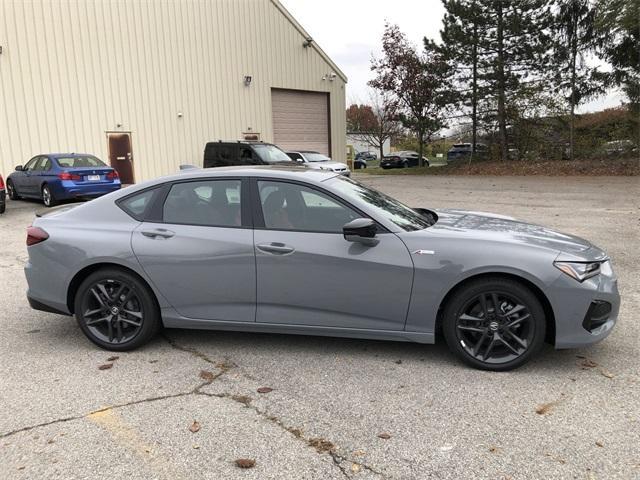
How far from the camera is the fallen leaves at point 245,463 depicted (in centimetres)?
265

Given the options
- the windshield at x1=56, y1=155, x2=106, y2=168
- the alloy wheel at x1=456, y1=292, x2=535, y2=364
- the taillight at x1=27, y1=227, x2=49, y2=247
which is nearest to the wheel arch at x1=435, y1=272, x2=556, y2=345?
the alloy wheel at x1=456, y1=292, x2=535, y2=364

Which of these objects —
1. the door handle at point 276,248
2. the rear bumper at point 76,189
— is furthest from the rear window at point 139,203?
the rear bumper at point 76,189

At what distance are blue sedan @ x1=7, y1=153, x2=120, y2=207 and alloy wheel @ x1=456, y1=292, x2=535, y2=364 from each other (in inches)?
474

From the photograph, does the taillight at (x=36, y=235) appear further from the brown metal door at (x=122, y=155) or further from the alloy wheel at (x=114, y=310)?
the brown metal door at (x=122, y=155)

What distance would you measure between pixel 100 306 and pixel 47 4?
55.1ft

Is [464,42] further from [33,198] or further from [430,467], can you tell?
[430,467]

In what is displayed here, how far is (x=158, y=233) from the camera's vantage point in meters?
4.04

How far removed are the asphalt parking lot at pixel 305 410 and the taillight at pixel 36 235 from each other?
869mm

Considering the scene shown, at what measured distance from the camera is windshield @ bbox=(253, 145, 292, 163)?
52.3ft

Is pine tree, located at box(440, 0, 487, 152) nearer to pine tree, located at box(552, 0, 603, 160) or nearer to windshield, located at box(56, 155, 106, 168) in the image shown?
pine tree, located at box(552, 0, 603, 160)

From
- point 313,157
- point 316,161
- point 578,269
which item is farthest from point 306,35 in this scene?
point 578,269

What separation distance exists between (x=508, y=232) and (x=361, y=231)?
45.8 inches

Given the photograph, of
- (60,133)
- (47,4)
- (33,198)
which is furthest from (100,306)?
(47,4)

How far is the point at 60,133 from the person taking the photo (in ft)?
57.6
